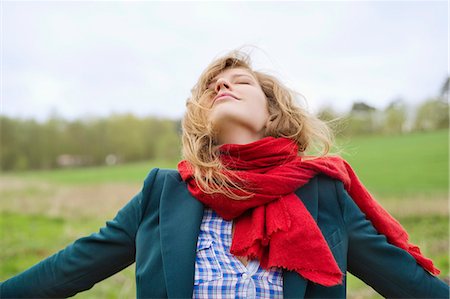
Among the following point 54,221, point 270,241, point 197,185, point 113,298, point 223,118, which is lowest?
point 54,221

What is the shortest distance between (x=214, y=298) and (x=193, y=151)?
0.74 m

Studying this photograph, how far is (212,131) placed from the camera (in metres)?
2.22

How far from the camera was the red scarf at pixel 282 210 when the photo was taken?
1.82m

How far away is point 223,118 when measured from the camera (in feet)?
7.00

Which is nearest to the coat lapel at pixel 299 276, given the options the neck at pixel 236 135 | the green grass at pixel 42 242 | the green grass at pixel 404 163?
the neck at pixel 236 135

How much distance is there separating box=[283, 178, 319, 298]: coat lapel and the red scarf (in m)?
0.03

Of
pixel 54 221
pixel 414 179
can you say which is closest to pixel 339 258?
pixel 54 221

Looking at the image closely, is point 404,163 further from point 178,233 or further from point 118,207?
point 178,233

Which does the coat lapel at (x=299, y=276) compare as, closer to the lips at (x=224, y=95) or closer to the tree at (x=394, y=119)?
the lips at (x=224, y=95)

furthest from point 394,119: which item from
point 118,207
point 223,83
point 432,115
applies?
point 223,83

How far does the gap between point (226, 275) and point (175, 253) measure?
0.24m

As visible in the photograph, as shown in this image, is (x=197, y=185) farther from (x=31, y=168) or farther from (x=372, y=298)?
(x=31, y=168)

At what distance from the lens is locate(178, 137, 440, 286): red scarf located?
5.97 feet

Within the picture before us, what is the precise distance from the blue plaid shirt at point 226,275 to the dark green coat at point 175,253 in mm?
44
